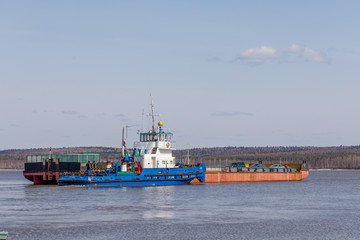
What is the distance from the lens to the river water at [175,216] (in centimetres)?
3788

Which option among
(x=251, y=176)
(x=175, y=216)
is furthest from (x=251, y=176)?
(x=175, y=216)

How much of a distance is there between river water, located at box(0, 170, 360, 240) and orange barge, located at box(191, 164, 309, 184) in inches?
1047

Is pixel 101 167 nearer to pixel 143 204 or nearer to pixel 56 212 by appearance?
pixel 143 204

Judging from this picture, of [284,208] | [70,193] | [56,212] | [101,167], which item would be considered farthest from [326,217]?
[101,167]

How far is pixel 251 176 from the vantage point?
102 metres

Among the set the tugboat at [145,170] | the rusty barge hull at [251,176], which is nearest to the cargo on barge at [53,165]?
the tugboat at [145,170]

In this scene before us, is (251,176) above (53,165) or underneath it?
underneath

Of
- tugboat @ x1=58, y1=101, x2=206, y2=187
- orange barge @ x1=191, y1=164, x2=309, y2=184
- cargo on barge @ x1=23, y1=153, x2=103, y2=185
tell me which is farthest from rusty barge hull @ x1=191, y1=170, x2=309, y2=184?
cargo on barge @ x1=23, y1=153, x2=103, y2=185

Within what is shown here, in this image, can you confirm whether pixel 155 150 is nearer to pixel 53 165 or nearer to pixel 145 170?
pixel 145 170

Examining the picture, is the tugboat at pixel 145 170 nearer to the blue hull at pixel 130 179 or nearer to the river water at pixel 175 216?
the blue hull at pixel 130 179

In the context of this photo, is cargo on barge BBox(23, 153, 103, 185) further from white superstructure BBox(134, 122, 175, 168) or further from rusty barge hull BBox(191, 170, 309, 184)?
rusty barge hull BBox(191, 170, 309, 184)

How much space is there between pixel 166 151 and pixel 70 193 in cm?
1830

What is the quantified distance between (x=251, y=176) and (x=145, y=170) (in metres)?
30.5

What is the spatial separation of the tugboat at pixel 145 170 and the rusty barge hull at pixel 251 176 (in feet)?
34.8
